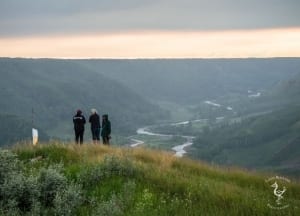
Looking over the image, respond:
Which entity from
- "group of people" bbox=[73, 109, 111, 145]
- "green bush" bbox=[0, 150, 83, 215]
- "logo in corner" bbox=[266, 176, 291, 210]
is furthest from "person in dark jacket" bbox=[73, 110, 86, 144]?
"logo in corner" bbox=[266, 176, 291, 210]

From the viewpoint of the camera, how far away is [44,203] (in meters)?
12.5

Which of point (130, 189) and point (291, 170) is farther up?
point (130, 189)

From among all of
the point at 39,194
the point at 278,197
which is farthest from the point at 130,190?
the point at 278,197

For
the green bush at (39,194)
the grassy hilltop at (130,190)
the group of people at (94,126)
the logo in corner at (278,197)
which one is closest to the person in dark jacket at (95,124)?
the group of people at (94,126)

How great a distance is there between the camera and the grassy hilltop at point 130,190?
11.8m

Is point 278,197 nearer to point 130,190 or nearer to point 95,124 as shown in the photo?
point 130,190

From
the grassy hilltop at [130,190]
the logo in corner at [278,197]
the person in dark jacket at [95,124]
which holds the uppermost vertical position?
the person in dark jacket at [95,124]

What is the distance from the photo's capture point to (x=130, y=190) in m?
13.2

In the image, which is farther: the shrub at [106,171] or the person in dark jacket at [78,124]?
the person in dark jacket at [78,124]

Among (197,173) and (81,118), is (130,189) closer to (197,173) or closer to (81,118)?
(197,173)

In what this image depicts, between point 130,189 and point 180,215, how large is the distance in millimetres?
2182

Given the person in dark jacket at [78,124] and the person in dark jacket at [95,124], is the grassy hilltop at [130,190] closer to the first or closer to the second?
the person in dark jacket at [78,124]

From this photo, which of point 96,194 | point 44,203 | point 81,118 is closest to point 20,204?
point 44,203

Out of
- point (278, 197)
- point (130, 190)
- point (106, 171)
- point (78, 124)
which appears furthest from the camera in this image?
point (78, 124)
